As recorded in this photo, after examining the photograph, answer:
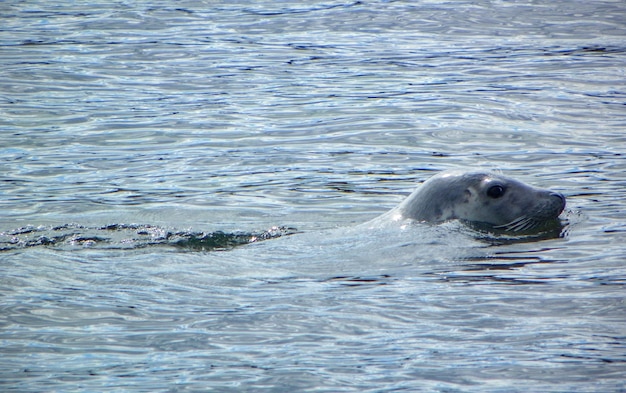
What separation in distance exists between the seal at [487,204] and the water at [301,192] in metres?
0.20

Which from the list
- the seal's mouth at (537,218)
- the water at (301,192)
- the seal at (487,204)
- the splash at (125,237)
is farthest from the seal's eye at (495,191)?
the splash at (125,237)

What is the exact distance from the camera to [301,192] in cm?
991

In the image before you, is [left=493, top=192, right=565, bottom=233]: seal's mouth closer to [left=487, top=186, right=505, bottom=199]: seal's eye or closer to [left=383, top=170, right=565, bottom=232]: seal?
[left=383, top=170, right=565, bottom=232]: seal

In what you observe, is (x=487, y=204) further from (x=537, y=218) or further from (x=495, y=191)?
(x=537, y=218)

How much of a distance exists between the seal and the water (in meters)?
0.20

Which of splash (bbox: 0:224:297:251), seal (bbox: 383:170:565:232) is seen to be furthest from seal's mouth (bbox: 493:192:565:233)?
splash (bbox: 0:224:297:251)

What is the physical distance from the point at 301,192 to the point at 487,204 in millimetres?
2220

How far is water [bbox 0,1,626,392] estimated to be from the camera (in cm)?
548

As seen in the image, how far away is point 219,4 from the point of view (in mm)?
20656

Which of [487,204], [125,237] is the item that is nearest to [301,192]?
[125,237]

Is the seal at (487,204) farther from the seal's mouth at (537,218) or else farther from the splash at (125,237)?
the splash at (125,237)

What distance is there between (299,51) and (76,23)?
178 inches

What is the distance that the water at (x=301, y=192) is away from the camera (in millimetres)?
5477

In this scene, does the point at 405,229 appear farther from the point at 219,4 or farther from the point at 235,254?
the point at 219,4
